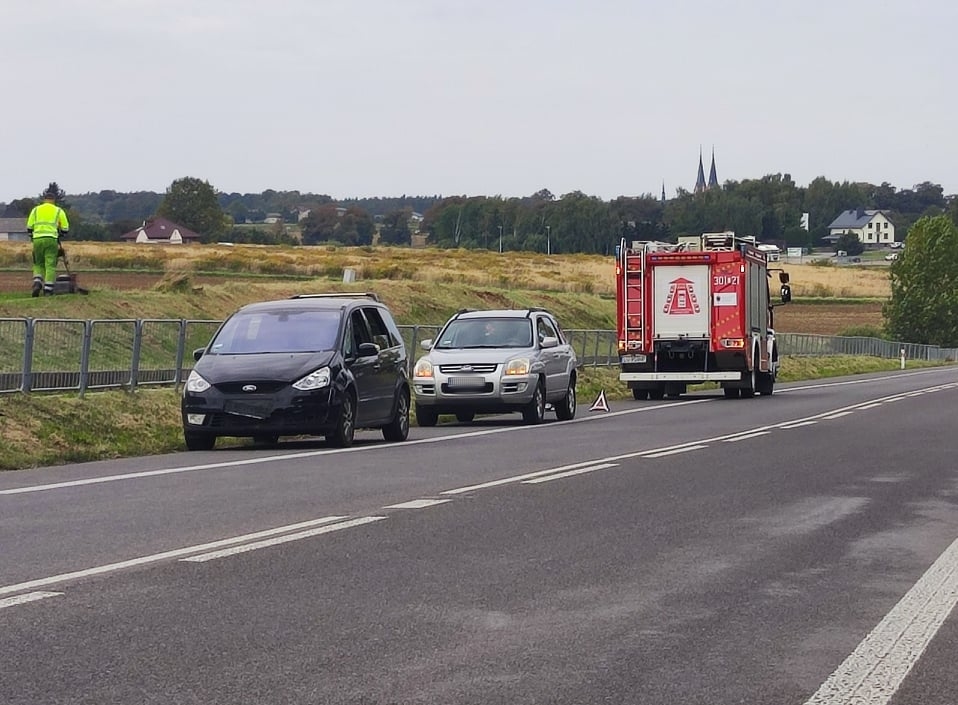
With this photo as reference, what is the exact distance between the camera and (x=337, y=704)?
6.39 m

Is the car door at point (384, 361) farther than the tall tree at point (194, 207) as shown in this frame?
No

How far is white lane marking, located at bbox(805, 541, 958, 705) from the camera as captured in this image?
6.66 m

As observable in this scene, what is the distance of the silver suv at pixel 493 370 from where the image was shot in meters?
25.5

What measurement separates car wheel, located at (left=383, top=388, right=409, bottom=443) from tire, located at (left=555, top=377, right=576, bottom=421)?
5.50m

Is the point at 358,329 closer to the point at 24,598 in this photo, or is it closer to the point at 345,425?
the point at 345,425

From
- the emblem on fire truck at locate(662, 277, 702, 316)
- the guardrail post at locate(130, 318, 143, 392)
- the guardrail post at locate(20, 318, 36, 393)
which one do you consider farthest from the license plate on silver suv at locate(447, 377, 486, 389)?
the emblem on fire truck at locate(662, 277, 702, 316)

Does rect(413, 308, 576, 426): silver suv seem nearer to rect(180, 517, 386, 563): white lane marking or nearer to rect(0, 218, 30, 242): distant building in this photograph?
rect(180, 517, 386, 563): white lane marking

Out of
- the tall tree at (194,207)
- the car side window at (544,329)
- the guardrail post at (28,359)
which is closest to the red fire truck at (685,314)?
the car side window at (544,329)

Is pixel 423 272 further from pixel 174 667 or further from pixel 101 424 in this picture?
pixel 174 667

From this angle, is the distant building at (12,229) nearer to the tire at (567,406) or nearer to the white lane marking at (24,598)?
the tire at (567,406)

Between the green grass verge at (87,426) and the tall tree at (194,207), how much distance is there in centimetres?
14576

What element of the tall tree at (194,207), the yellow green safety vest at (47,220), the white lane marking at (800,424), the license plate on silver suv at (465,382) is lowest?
the white lane marking at (800,424)

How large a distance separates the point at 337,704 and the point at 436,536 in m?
5.14

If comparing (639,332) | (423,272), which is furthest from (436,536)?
(423,272)
